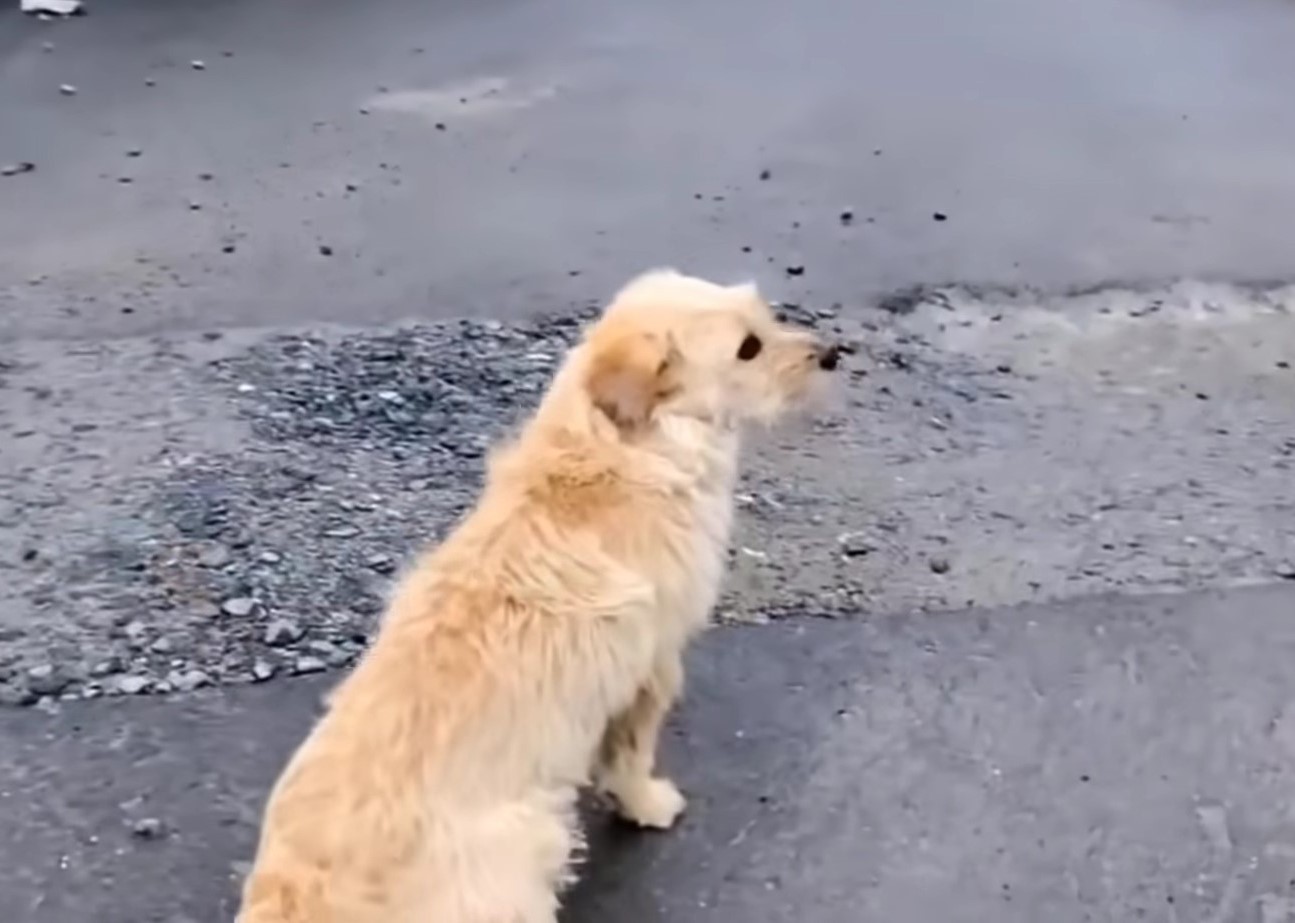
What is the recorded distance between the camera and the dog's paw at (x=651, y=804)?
3.71 meters

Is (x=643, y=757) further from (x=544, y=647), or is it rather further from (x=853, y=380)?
(x=853, y=380)

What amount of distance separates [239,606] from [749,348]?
1492 mm

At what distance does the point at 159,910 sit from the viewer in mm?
3588

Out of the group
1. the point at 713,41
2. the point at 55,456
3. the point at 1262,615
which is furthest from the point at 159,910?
the point at 713,41

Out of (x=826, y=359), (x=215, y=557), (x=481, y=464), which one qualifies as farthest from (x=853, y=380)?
(x=215, y=557)

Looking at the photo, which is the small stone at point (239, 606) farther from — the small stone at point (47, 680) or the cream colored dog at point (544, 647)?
the cream colored dog at point (544, 647)

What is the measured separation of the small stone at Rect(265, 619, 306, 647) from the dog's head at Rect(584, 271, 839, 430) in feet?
3.90

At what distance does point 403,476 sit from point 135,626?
2.78 feet

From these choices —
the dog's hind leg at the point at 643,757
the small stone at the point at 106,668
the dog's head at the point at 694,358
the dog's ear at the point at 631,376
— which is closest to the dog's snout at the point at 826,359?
the dog's head at the point at 694,358

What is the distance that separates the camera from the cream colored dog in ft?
9.83

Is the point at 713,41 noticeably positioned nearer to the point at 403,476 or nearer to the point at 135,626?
the point at 403,476

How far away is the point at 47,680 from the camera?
4.12 m

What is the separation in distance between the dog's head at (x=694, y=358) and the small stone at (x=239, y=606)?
4.18 feet

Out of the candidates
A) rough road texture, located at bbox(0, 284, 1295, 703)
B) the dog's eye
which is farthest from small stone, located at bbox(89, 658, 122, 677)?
the dog's eye
